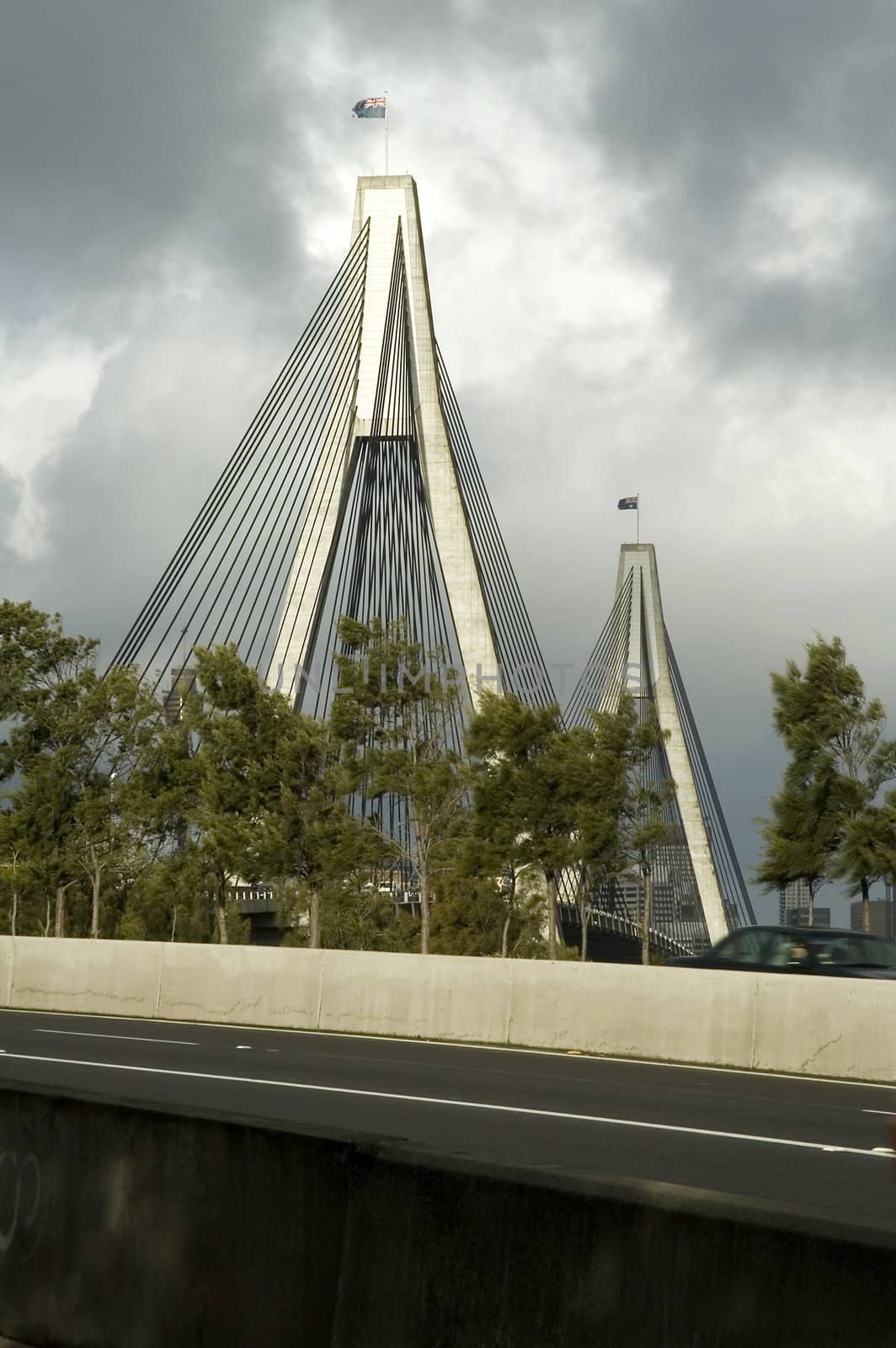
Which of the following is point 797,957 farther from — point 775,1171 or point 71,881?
point 71,881

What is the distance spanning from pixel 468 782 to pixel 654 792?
16.9 ft

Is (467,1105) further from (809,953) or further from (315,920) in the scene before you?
(315,920)

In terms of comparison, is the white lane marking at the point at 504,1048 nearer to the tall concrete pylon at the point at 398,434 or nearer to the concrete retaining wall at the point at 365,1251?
the concrete retaining wall at the point at 365,1251

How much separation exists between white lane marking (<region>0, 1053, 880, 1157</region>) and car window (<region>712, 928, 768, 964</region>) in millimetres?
6207

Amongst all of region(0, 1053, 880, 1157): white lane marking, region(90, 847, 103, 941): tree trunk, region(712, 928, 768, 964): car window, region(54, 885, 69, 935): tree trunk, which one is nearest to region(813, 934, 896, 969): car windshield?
region(712, 928, 768, 964): car window

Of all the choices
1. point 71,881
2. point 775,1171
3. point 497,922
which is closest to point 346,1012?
point 775,1171

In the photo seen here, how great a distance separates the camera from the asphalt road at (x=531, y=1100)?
9398 millimetres

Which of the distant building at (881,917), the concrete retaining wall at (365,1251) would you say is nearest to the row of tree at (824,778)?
the distant building at (881,917)

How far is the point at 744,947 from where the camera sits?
18.4m

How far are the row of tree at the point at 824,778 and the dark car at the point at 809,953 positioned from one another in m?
15.1

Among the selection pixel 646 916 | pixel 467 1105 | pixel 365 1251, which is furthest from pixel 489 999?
pixel 646 916

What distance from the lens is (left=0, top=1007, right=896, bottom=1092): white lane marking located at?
51.6 ft

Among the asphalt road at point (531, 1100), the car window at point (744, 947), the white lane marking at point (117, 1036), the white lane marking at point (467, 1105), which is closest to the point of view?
the asphalt road at point (531, 1100)

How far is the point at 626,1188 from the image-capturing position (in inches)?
144
